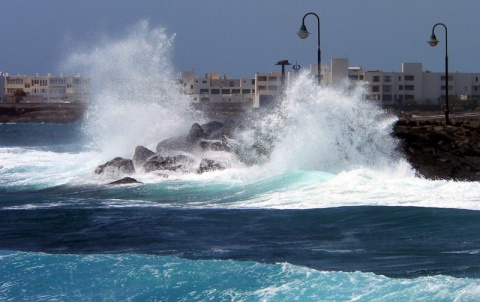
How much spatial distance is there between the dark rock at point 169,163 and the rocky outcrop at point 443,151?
5.48 metres

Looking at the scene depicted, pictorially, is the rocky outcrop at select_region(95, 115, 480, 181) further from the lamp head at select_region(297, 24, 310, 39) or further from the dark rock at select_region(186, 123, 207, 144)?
the lamp head at select_region(297, 24, 310, 39)

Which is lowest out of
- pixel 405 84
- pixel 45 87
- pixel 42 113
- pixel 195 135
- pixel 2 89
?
pixel 42 113

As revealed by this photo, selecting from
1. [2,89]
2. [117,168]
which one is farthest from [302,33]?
[2,89]

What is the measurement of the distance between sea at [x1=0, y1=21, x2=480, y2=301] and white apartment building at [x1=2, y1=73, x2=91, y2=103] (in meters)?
99.4

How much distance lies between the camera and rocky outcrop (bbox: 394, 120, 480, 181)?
19953 millimetres

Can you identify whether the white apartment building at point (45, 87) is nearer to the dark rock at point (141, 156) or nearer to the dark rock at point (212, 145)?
the dark rock at point (141, 156)

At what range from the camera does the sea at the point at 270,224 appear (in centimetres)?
920

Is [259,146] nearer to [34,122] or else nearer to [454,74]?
[454,74]

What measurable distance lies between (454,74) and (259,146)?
211 ft

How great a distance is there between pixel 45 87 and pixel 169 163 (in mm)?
109539

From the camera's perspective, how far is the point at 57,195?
18297 millimetres

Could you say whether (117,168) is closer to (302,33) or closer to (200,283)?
(302,33)

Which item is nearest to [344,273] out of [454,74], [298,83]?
[298,83]

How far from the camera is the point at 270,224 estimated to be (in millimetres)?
13141
